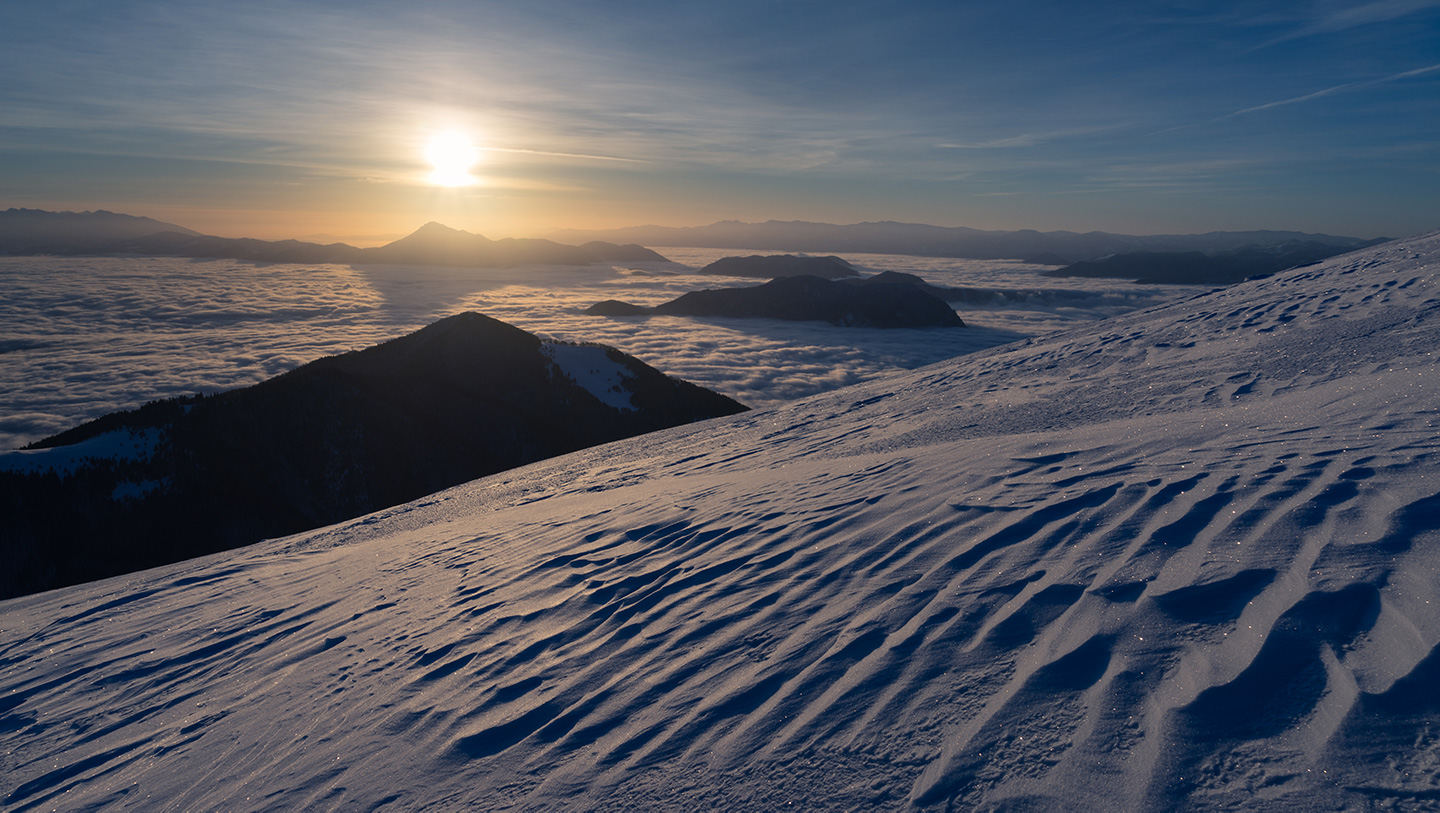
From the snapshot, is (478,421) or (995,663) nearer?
(995,663)

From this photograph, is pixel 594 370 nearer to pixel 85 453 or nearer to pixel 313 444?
pixel 313 444

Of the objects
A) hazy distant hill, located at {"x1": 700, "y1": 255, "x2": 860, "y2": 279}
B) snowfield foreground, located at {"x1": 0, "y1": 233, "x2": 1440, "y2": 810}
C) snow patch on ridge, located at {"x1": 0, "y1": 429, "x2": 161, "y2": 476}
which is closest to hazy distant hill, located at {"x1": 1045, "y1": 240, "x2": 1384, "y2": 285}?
hazy distant hill, located at {"x1": 700, "y1": 255, "x2": 860, "y2": 279}

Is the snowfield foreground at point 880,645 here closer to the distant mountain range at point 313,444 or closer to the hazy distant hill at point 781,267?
the distant mountain range at point 313,444

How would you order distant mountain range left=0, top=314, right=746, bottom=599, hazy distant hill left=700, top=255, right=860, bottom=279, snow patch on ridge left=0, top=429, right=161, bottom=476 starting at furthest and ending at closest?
hazy distant hill left=700, top=255, right=860, bottom=279, snow patch on ridge left=0, top=429, right=161, bottom=476, distant mountain range left=0, top=314, right=746, bottom=599

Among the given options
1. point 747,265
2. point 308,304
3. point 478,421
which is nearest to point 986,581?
point 478,421

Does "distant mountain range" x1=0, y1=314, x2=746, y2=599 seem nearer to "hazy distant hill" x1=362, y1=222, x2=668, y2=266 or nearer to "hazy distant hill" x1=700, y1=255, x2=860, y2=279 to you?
"hazy distant hill" x1=700, y1=255, x2=860, y2=279

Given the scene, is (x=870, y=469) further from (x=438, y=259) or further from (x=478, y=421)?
(x=438, y=259)

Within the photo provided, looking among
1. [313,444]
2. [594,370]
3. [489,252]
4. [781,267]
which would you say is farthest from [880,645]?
[489,252]
